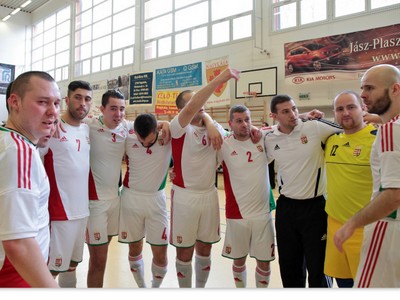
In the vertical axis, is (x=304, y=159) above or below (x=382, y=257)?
above

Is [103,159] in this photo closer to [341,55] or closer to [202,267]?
[202,267]

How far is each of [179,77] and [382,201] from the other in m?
13.6

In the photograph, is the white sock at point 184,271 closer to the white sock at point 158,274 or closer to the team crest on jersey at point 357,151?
the white sock at point 158,274

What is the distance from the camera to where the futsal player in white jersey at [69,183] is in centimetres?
314

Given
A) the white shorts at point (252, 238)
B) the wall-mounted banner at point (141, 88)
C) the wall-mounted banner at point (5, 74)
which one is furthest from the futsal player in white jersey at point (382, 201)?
the wall-mounted banner at point (5, 74)

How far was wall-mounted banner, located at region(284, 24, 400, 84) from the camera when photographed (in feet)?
30.8

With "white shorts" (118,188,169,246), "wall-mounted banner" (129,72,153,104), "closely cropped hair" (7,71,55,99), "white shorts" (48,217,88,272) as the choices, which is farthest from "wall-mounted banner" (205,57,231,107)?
"closely cropped hair" (7,71,55,99)

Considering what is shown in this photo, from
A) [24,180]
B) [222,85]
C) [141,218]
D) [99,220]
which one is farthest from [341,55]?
[24,180]

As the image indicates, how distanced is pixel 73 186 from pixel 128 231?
0.90 m

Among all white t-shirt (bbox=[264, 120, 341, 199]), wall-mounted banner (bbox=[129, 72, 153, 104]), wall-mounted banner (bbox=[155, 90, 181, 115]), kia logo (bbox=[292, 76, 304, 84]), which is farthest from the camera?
wall-mounted banner (bbox=[129, 72, 153, 104])

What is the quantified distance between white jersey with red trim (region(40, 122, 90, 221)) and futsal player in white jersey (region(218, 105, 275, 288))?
1517 millimetres

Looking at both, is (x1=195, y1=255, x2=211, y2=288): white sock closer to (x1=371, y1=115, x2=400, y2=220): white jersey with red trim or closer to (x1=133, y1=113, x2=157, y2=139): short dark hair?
(x1=133, y1=113, x2=157, y2=139): short dark hair

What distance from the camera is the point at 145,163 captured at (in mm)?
3754
